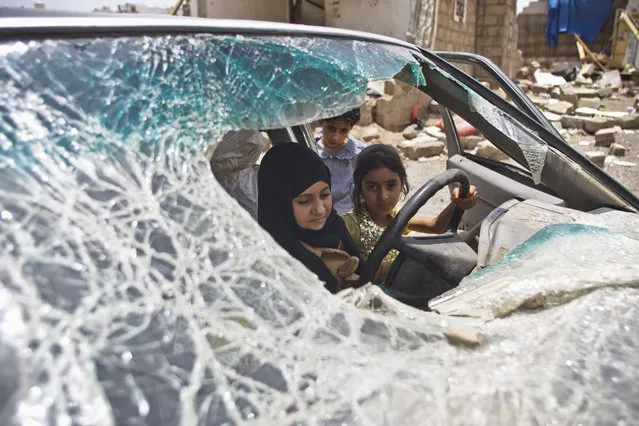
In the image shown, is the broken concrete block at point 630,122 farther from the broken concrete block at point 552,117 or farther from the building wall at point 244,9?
the building wall at point 244,9

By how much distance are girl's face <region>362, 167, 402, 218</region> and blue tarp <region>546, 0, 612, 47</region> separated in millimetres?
22345

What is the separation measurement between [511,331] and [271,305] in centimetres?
53

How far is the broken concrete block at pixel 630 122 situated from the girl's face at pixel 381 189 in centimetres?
1027

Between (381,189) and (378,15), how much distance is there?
9.11m

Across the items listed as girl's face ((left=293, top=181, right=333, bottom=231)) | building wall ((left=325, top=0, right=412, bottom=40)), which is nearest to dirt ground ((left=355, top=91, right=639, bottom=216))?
building wall ((left=325, top=0, right=412, bottom=40))

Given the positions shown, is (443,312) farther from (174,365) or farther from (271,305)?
(174,365)

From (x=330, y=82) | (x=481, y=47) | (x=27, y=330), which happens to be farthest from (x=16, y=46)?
(x=481, y=47)

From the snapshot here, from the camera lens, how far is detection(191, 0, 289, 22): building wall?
1164 centimetres

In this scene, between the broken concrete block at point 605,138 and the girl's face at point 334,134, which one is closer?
the girl's face at point 334,134

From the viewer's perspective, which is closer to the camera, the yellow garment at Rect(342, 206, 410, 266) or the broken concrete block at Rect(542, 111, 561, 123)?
the yellow garment at Rect(342, 206, 410, 266)

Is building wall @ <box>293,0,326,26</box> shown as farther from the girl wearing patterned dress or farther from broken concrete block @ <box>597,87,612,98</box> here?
the girl wearing patterned dress

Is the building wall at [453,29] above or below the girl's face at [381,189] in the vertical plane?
above

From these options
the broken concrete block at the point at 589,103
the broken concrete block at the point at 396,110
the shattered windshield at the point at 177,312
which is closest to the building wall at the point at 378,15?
the broken concrete block at the point at 396,110

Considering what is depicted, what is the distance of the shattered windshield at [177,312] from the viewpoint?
2.43ft
